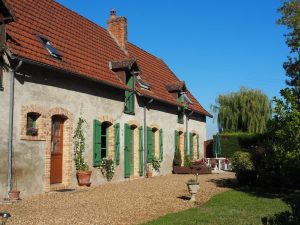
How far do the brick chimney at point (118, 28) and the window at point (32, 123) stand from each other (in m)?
9.12

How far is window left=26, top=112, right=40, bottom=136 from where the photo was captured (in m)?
11.5

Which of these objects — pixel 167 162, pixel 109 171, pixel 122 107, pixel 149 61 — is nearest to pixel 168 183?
pixel 109 171

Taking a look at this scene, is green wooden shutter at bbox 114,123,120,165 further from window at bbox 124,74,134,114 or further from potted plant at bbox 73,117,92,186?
potted plant at bbox 73,117,92,186

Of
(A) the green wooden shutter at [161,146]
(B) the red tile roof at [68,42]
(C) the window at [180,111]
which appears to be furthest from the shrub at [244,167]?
(C) the window at [180,111]

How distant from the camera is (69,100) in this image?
13.2 m

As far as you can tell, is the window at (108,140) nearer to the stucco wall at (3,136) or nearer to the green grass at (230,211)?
the stucco wall at (3,136)

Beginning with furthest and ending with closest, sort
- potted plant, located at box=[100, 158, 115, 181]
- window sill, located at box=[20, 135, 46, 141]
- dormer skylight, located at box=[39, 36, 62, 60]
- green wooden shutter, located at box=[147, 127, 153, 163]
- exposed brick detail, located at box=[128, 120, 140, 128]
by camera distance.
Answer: green wooden shutter, located at box=[147, 127, 153, 163], exposed brick detail, located at box=[128, 120, 140, 128], potted plant, located at box=[100, 158, 115, 181], dormer skylight, located at box=[39, 36, 62, 60], window sill, located at box=[20, 135, 46, 141]

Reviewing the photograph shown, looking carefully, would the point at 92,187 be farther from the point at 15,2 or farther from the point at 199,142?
the point at 199,142

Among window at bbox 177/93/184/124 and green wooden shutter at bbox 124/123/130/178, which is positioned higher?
window at bbox 177/93/184/124

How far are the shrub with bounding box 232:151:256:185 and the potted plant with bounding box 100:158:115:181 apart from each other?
4.55m

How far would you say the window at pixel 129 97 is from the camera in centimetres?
1664

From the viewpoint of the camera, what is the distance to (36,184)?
460 inches

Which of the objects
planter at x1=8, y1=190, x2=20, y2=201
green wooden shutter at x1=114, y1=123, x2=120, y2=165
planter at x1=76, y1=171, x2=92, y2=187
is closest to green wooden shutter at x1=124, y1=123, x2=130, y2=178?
green wooden shutter at x1=114, y1=123, x2=120, y2=165

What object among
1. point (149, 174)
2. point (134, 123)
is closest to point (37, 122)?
point (134, 123)
